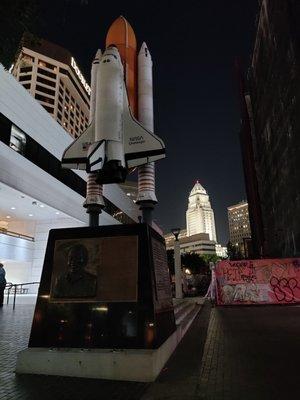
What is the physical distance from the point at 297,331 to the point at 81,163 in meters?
10.1

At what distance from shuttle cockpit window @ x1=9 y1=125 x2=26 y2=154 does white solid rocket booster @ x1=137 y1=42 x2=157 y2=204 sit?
14737mm

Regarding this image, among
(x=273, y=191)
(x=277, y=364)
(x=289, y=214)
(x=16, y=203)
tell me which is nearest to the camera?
(x=277, y=364)

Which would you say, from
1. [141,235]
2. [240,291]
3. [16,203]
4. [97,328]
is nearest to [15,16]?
[141,235]

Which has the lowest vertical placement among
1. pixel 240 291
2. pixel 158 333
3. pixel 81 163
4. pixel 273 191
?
pixel 158 333

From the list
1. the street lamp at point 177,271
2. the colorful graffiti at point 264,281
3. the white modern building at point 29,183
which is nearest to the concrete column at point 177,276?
the street lamp at point 177,271

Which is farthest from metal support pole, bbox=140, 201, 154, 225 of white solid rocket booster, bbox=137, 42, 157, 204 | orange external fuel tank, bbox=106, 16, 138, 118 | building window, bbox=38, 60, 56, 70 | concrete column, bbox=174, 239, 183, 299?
building window, bbox=38, 60, 56, 70

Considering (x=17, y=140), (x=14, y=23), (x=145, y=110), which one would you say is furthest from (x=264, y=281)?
(x=17, y=140)

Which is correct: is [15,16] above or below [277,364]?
above

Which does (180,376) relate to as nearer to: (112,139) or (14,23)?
(14,23)

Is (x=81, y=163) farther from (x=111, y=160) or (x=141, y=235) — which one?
(x=141, y=235)

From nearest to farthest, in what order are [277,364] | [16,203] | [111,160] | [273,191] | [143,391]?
[143,391], [277,364], [111,160], [16,203], [273,191]

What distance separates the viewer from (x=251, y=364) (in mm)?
6160

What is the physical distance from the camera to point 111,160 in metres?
12.2

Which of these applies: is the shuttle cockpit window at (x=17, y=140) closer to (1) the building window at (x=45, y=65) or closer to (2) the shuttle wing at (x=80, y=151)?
(2) the shuttle wing at (x=80, y=151)
